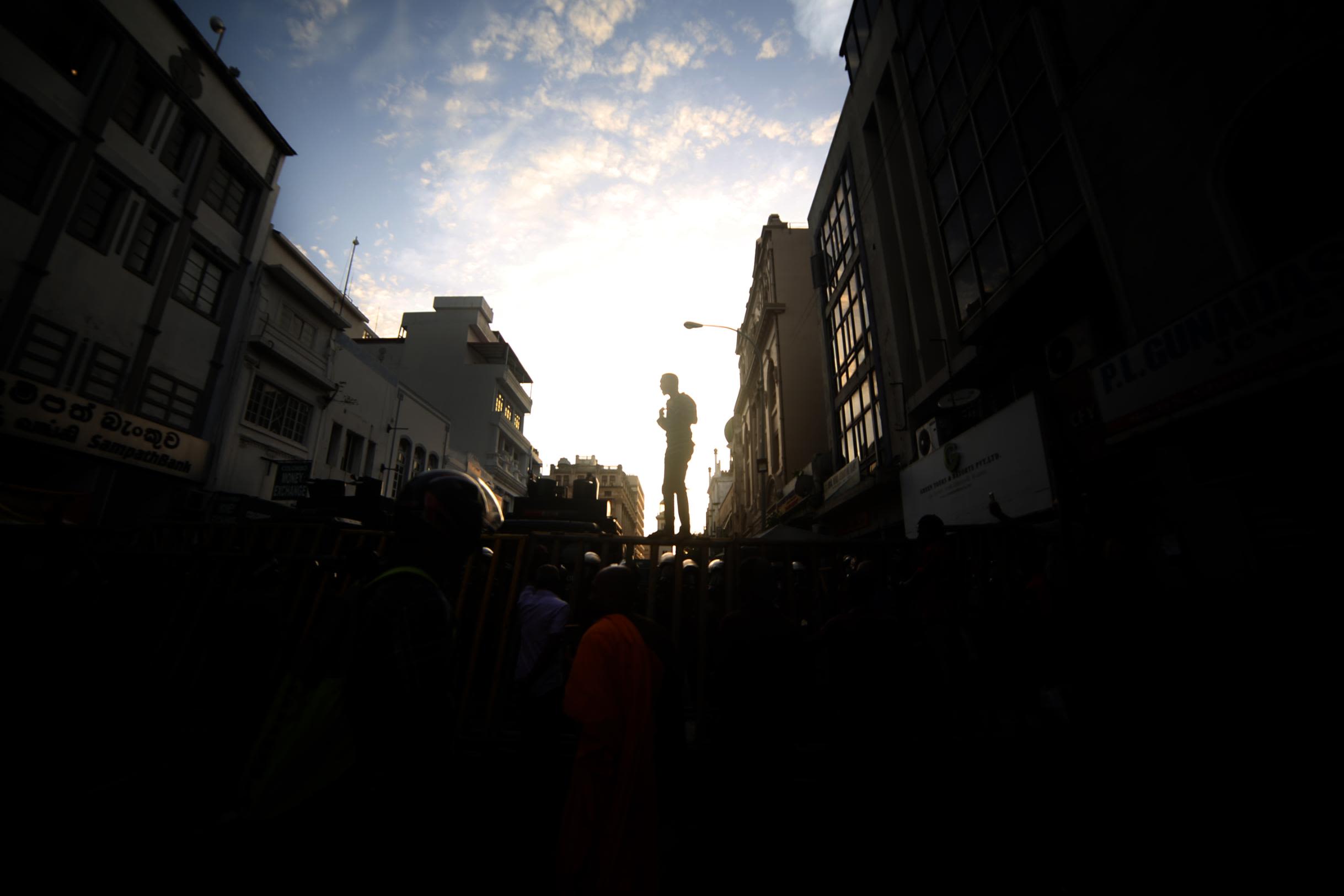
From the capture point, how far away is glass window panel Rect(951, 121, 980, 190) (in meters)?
11.6

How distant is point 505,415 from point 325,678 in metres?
39.0

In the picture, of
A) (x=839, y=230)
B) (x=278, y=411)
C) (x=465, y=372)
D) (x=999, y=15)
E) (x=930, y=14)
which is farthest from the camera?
(x=465, y=372)

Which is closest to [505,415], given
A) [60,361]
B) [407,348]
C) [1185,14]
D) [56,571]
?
[407,348]

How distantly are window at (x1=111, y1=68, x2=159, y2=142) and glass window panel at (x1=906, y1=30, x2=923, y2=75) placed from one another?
2283cm

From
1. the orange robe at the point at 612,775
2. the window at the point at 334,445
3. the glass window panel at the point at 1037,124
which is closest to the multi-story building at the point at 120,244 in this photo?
the window at the point at 334,445

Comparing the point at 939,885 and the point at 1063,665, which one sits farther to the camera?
the point at 1063,665

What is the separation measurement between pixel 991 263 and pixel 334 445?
24906mm

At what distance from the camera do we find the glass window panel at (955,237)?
1217 centimetres

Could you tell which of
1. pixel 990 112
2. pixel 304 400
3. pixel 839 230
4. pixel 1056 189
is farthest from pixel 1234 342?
pixel 304 400

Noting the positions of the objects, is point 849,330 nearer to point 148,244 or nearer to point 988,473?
point 988,473

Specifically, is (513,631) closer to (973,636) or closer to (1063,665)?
(973,636)

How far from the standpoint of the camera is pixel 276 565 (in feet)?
16.3

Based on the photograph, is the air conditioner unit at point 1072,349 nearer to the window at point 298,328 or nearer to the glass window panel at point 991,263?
the glass window panel at point 991,263

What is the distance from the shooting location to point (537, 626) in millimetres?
4566
